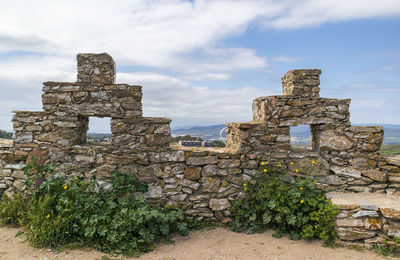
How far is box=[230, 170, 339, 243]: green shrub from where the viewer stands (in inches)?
207

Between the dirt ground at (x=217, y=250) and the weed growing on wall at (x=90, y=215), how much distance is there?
0.68 feet

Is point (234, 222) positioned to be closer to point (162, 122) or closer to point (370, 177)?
point (162, 122)

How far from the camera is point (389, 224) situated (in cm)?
504

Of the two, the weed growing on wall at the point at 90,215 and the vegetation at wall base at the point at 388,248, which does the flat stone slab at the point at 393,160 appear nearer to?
the vegetation at wall base at the point at 388,248

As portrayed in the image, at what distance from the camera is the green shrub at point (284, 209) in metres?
5.27

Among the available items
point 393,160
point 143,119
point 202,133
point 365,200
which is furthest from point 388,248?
point 202,133

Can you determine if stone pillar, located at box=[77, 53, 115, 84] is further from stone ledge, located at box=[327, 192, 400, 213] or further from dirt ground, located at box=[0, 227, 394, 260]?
stone ledge, located at box=[327, 192, 400, 213]

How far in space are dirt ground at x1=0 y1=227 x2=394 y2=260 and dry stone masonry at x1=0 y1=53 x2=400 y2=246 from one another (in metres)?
0.80

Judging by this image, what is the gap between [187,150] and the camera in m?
6.05

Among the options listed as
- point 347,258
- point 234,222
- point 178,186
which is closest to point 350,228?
point 347,258

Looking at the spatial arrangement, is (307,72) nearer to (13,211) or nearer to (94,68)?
(94,68)

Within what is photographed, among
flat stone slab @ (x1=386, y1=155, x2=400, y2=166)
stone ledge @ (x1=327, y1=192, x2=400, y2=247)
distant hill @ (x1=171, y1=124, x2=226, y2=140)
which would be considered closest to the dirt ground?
stone ledge @ (x1=327, y1=192, x2=400, y2=247)

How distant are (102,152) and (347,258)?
554 centimetres

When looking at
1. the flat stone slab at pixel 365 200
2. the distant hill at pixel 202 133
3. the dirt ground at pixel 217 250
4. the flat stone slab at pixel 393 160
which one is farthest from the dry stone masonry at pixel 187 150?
the distant hill at pixel 202 133
